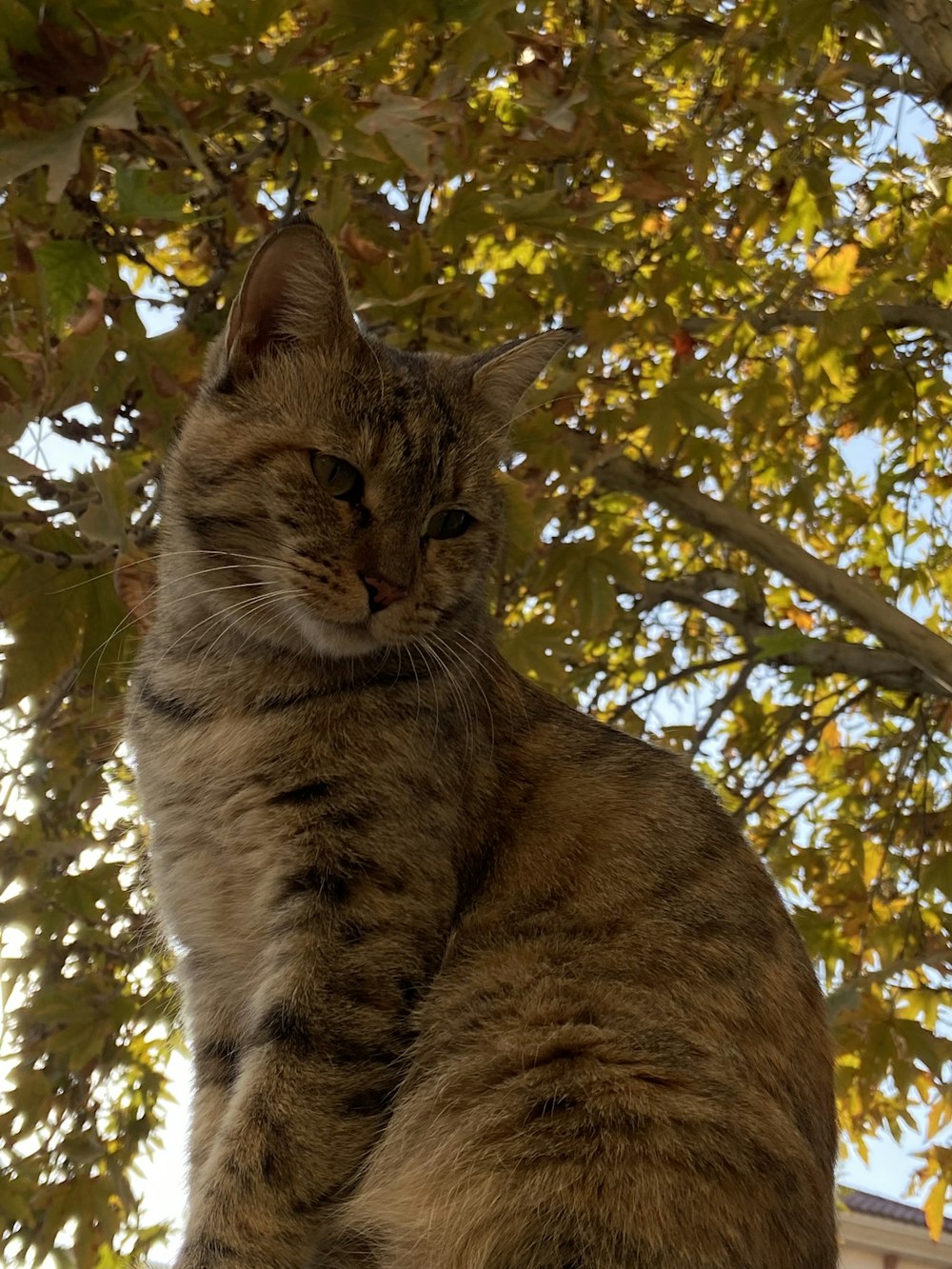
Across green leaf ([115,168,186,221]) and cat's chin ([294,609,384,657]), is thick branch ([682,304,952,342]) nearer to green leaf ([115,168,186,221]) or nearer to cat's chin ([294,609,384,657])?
cat's chin ([294,609,384,657])

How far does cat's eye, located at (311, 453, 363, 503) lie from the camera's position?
1.74 metres

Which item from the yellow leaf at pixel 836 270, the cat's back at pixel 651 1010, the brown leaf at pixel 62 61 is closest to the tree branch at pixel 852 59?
the yellow leaf at pixel 836 270

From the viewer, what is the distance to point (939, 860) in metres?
2.80

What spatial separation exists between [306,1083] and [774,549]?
1.95 metres

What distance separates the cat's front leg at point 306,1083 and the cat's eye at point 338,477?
616 millimetres

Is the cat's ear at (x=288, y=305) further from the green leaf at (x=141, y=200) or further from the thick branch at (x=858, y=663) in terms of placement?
the thick branch at (x=858, y=663)

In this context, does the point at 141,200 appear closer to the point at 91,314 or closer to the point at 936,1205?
the point at 91,314

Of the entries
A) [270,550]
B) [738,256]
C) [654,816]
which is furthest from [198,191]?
[738,256]

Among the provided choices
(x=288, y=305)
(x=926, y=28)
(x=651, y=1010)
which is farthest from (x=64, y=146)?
(x=926, y=28)

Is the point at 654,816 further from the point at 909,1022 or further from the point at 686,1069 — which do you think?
the point at 909,1022

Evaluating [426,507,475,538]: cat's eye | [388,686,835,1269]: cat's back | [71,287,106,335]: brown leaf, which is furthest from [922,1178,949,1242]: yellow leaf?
[71,287,106,335]: brown leaf

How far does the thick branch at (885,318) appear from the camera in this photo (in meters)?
2.72

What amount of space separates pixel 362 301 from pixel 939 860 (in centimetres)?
191

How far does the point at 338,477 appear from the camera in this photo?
5.74ft
